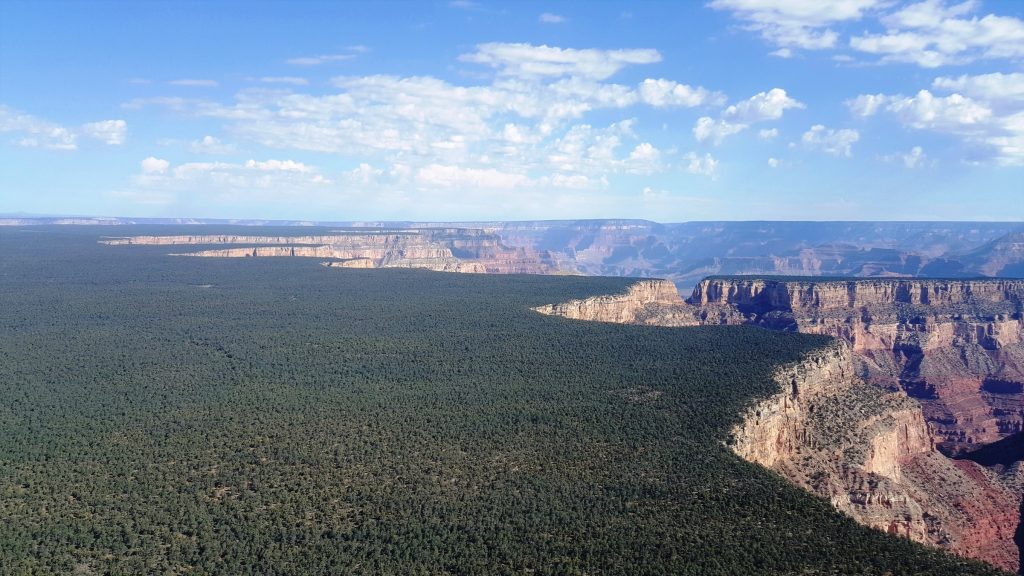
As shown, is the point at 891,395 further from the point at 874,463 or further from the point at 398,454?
the point at 398,454

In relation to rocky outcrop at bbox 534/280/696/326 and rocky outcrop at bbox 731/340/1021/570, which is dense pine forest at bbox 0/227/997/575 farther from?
rocky outcrop at bbox 534/280/696/326

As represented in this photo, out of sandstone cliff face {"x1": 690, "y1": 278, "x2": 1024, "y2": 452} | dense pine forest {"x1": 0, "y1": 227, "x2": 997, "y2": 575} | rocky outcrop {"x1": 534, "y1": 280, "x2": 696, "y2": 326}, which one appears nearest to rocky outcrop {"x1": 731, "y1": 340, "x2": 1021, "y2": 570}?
dense pine forest {"x1": 0, "y1": 227, "x2": 997, "y2": 575}

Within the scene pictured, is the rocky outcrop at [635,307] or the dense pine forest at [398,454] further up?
the rocky outcrop at [635,307]

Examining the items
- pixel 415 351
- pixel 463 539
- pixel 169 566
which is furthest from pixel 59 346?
pixel 463 539

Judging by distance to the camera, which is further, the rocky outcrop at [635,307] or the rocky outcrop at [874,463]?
the rocky outcrop at [635,307]

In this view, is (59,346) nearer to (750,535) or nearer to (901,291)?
(750,535)

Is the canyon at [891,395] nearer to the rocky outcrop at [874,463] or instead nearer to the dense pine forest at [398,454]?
the rocky outcrop at [874,463]

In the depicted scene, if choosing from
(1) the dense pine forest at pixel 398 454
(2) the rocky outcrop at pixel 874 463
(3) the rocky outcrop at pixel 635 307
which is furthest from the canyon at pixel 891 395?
(1) the dense pine forest at pixel 398 454

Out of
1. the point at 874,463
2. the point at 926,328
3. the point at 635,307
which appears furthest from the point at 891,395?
the point at 926,328
